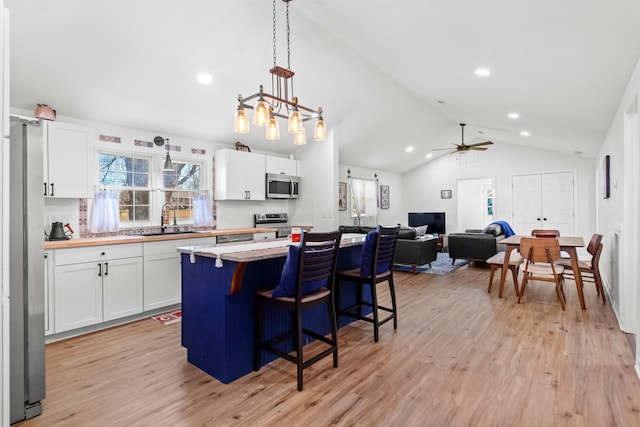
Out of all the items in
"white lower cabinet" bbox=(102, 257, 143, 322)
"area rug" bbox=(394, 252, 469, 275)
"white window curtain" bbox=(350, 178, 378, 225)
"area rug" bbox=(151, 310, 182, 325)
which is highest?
"white window curtain" bbox=(350, 178, 378, 225)

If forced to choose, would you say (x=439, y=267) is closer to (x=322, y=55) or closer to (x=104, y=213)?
A: (x=322, y=55)

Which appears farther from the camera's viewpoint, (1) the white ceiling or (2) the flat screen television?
(2) the flat screen television

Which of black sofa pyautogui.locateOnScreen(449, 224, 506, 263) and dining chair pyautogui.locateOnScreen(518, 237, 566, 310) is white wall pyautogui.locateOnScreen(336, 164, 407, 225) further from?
dining chair pyautogui.locateOnScreen(518, 237, 566, 310)

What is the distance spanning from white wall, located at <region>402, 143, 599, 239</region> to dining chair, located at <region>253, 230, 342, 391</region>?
7859 mm

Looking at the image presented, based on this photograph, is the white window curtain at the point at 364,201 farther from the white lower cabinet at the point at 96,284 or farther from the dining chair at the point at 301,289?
the dining chair at the point at 301,289

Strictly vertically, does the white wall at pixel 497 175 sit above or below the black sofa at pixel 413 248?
above

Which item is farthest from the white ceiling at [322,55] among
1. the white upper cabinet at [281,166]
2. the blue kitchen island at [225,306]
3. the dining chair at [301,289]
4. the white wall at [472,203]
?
the white wall at [472,203]

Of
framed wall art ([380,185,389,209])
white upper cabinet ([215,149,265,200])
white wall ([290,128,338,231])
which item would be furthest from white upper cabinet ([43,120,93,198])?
framed wall art ([380,185,389,209])

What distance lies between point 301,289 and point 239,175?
10.8 feet

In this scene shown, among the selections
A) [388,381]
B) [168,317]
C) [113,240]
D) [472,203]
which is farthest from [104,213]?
[472,203]

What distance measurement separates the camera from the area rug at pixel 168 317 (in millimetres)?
3631

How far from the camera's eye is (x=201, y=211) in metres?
4.96

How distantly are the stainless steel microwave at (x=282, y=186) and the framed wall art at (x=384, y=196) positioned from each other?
3958 mm

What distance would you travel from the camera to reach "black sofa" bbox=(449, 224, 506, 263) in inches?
249
